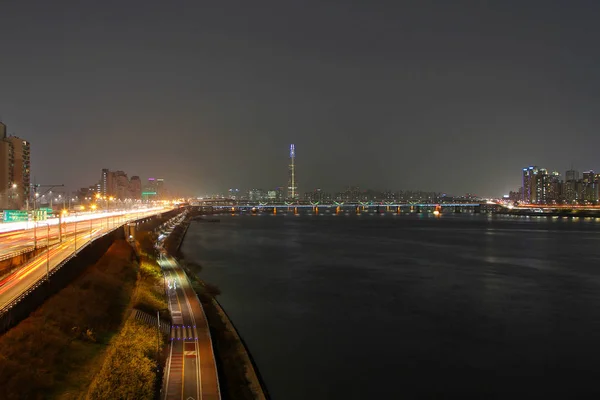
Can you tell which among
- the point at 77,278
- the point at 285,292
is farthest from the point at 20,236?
the point at 285,292

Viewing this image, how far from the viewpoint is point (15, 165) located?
5631cm

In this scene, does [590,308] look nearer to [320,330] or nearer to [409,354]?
[409,354]

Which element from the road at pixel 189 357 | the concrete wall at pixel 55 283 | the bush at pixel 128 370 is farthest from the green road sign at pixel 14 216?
the bush at pixel 128 370

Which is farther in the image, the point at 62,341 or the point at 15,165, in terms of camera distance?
the point at 15,165

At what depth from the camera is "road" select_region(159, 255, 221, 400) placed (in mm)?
7895

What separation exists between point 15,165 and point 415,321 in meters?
55.2

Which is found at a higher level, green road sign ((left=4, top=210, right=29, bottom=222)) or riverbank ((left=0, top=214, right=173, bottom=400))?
green road sign ((left=4, top=210, right=29, bottom=222))

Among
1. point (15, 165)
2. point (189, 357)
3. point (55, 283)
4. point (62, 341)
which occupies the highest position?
point (15, 165)

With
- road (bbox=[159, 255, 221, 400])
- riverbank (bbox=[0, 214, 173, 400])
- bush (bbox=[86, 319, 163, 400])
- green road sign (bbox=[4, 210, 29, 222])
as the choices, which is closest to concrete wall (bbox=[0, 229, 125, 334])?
riverbank (bbox=[0, 214, 173, 400])

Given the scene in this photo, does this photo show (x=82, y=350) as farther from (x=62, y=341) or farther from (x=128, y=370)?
(x=128, y=370)

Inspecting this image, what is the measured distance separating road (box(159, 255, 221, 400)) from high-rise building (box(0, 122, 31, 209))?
41.8 meters

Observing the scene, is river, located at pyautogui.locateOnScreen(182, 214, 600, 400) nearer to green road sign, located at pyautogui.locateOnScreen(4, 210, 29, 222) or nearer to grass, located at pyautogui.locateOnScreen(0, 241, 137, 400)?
grass, located at pyautogui.locateOnScreen(0, 241, 137, 400)

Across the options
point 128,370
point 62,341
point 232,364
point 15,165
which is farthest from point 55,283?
point 15,165

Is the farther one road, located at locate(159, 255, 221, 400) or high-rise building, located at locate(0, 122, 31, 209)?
high-rise building, located at locate(0, 122, 31, 209)
